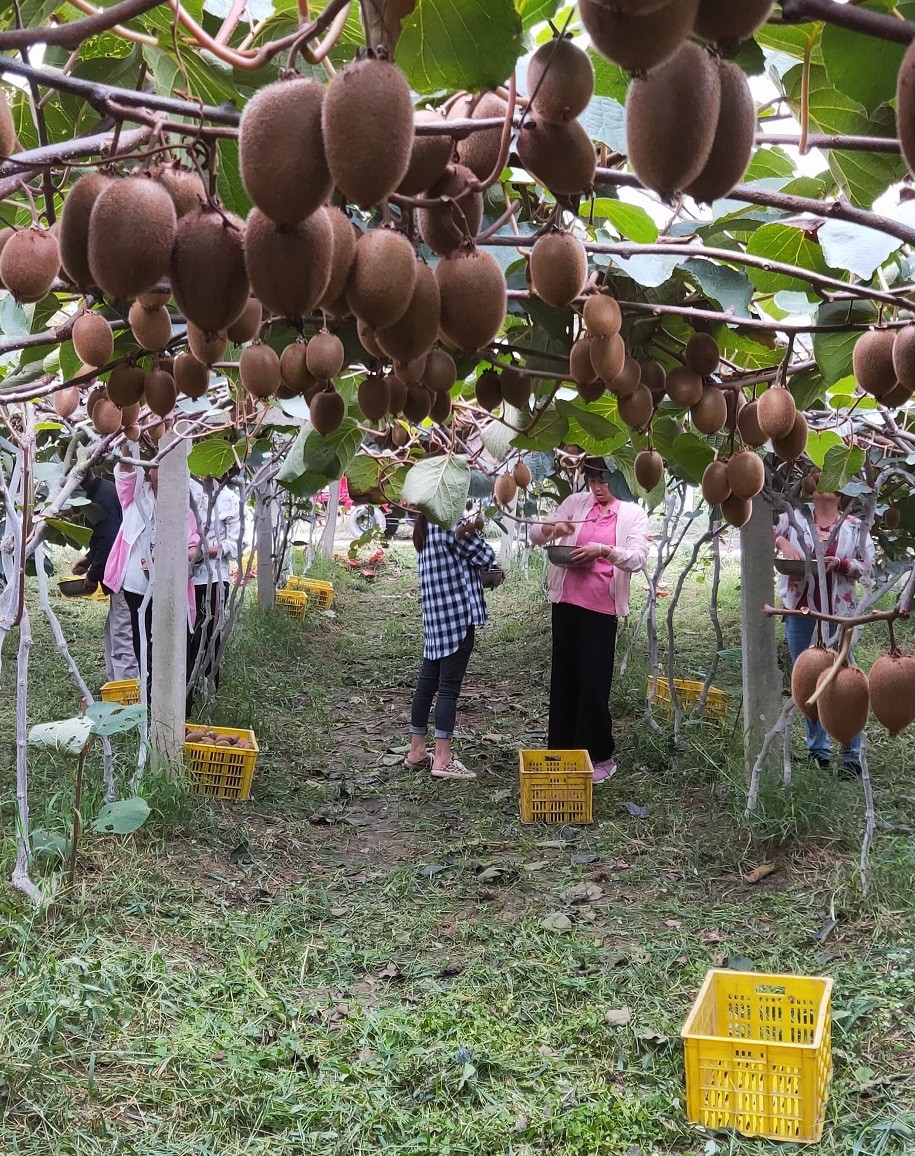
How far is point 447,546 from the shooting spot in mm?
4621

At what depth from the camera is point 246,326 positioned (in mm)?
948

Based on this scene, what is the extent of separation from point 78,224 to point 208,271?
16cm

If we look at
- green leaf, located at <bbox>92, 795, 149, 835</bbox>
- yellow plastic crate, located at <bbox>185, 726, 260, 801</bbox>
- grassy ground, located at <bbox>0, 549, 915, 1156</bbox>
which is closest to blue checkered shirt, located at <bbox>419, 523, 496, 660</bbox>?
grassy ground, located at <bbox>0, 549, 915, 1156</bbox>

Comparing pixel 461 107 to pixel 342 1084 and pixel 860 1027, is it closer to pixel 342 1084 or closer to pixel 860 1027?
pixel 342 1084

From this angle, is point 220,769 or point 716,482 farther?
point 220,769

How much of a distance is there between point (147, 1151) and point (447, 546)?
293cm

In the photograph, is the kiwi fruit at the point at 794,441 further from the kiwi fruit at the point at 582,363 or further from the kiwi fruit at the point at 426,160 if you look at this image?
the kiwi fruit at the point at 426,160

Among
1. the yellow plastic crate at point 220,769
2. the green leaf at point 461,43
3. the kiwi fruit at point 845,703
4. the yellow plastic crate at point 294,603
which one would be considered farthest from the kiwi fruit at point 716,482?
the yellow plastic crate at point 294,603

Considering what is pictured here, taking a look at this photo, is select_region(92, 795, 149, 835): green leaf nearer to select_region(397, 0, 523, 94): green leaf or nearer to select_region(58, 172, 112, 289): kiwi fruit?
select_region(58, 172, 112, 289): kiwi fruit

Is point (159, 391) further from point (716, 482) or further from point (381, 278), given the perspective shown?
point (716, 482)

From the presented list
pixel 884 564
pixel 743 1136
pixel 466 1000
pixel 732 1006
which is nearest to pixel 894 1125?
pixel 743 1136

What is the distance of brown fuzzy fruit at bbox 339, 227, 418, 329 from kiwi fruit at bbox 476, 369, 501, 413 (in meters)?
0.90

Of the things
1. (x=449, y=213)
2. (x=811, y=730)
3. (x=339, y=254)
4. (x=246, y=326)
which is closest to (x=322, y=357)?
(x=246, y=326)

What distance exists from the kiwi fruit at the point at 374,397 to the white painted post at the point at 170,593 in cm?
279
